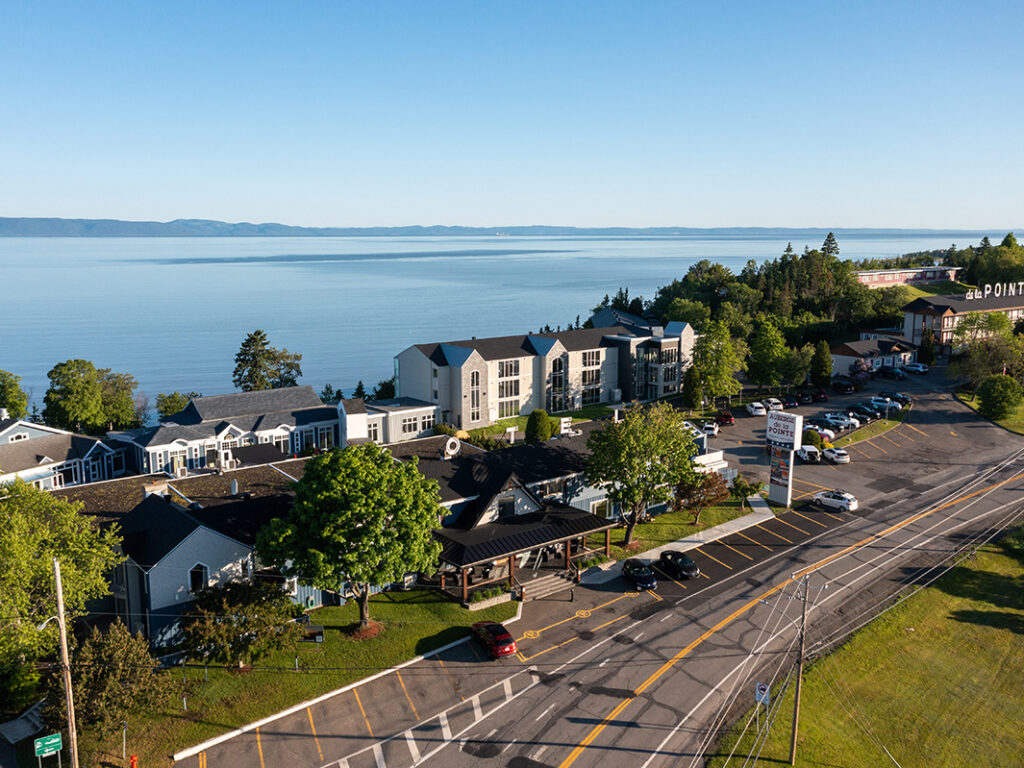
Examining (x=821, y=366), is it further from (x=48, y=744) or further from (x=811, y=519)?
(x=48, y=744)

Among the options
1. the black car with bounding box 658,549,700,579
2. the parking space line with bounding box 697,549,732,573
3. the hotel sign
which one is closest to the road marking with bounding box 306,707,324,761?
the black car with bounding box 658,549,700,579

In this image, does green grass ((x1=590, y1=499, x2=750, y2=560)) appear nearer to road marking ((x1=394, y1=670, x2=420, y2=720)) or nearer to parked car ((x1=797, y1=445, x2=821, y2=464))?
parked car ((x1=797, y1=445, x2=821, y2=464))

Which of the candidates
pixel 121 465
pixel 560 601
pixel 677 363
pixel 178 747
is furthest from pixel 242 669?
pixel 677 363

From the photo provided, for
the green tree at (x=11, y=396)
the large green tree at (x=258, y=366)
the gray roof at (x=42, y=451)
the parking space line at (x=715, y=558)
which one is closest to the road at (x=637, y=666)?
the parking space line at (x=715, y=558)

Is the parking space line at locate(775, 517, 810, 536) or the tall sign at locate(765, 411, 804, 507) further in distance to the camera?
the tall sign at locate(765, 411, 804, 507)

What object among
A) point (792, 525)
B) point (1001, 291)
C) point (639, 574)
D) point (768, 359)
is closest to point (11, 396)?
point (639, 574)

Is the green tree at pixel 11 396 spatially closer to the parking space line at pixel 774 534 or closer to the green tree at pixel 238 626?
the green tree at pixel 238 626
